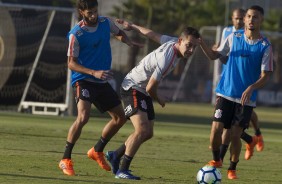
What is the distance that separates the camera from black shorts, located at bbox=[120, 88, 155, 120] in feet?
40.4

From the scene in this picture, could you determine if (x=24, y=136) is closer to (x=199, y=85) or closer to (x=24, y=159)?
(x=24, y=159)

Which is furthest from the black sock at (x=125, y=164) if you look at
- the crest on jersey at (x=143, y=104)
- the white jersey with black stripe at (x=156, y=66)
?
the white jersey with black stripe at (x=156, y=66)

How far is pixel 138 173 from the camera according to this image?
12.9 meters

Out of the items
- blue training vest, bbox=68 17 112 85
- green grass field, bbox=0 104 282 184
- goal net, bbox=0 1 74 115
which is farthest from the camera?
goal net, bbox=0 1 74 115

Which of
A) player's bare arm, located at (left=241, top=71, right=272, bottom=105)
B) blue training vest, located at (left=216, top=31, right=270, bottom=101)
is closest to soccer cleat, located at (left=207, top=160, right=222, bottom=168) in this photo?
blue training vest, located at (left=216, top=31, right=270, bottom=101)

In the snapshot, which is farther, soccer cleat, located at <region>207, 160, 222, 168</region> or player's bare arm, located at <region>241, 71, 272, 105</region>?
soccer cleat, located at <region>207, 160, 222, 168</region>

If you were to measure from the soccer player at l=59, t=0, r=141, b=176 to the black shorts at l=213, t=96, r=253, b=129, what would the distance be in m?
1.31

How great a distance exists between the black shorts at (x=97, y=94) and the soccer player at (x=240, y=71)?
140 centimetres

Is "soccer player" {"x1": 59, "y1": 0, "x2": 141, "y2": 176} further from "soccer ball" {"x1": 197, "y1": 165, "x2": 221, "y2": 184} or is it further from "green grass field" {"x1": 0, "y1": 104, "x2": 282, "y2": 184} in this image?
"soccer ball" {"x1": 197, "y1": 165, "x2": 221, "y2": 184}

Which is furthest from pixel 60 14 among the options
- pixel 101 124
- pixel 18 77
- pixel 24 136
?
pixel 24 136

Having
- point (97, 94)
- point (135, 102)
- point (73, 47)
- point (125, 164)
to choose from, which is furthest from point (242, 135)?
point (73, 47)

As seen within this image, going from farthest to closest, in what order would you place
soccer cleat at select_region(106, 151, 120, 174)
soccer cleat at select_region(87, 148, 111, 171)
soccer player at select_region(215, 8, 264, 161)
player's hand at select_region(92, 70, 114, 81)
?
1. soccer player at select_region(215, 8, 264, 161)
2. soccer cleat at select_region(87, 148, 111, 171)
3. soccer cleat at select_region(106, 151, 120, 174)
4. player's hand at select_region(92, 70, 114, 81)

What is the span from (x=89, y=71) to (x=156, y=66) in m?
0.87

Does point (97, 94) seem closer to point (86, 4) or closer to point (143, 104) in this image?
point (143, 104)
